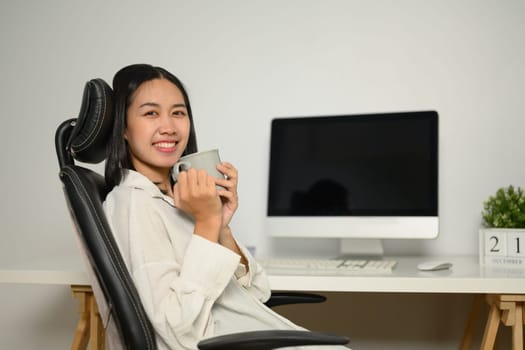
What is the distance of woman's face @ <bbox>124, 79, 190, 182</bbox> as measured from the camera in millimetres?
1290

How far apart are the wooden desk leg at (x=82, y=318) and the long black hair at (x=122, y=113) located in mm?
674

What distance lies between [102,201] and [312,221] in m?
0.99

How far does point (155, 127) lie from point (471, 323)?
1.47m

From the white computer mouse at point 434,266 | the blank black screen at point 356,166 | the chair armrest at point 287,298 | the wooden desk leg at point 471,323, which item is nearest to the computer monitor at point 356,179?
the blank black screen at point 356,166

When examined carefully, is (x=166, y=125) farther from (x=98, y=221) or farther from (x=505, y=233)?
(x=505, y=233)

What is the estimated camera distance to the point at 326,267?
5.71 ft

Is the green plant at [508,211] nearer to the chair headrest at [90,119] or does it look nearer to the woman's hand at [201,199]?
the woman's hand at [201,199]

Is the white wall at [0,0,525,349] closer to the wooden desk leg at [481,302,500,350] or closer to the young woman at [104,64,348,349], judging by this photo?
the wooden desk leg at [481,302,500,350]

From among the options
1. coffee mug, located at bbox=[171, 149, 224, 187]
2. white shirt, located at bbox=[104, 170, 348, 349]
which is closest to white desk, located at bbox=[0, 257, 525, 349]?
white shirt, located at bbox=[104, 170, 348, 349]

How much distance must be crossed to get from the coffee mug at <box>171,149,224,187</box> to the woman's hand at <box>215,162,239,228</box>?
0.02 metres

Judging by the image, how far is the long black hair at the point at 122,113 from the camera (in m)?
1.25

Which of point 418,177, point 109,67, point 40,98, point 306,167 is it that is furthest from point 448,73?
point 40,98

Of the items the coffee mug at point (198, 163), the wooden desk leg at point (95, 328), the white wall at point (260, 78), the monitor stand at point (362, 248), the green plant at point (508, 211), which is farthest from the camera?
the white wall at point (260, 78)

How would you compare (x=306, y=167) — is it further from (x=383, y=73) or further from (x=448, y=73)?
(x=448, y=73)
